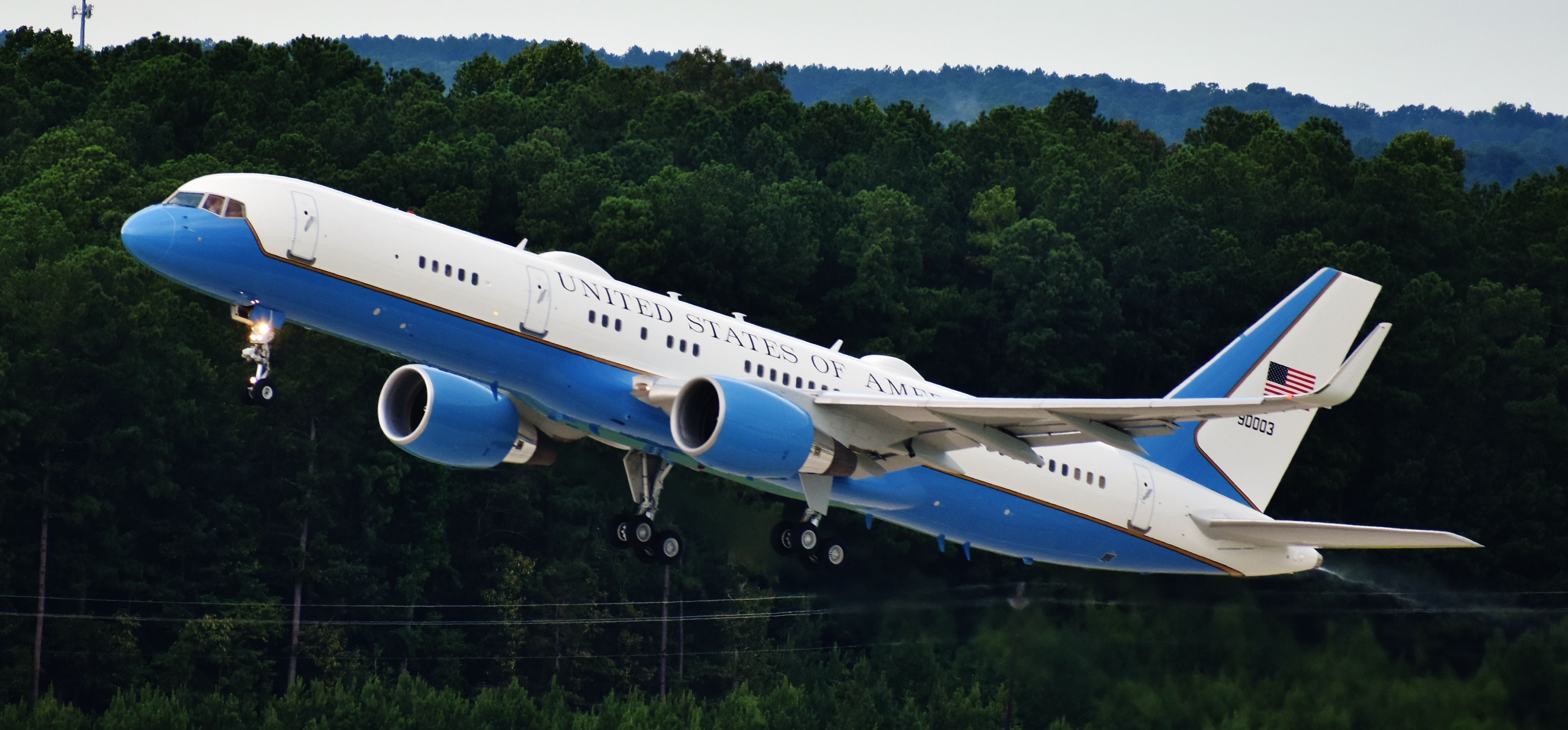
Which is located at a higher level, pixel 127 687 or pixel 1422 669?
pixel 1422 669

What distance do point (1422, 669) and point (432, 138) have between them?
3732 centimetres

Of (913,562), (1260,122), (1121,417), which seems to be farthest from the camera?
(1260,122)

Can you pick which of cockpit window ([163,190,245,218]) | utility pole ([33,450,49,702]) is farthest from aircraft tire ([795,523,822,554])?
utility pole ([33,450,49,702])

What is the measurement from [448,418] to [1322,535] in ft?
50.9

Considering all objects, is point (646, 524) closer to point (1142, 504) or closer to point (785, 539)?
point (785, 539)

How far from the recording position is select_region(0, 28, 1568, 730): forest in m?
46.5

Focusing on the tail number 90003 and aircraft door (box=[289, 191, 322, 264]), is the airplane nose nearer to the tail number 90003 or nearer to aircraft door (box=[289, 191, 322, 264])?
aircraft door (box=[289, 191, 322, 264])

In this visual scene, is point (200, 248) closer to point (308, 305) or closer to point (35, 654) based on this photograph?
point (308, 305)

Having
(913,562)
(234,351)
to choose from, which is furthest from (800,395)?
(234,351)

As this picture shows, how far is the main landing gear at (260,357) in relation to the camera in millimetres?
31734

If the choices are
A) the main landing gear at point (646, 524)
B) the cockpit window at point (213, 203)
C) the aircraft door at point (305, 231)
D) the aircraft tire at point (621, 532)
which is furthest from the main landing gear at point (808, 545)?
the cockpit window at point (213, 203)

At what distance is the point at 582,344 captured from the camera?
33.7 metres

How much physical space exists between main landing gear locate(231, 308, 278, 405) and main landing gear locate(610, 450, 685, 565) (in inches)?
278

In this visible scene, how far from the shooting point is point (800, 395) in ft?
117
